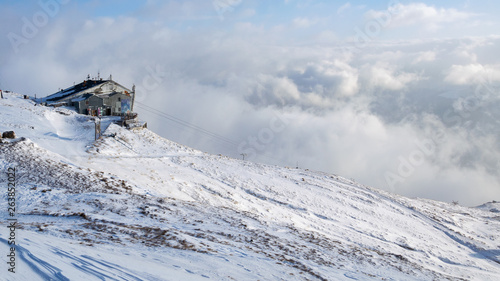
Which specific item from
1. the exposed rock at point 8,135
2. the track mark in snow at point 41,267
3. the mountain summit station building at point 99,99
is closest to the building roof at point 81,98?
the mountain summit station building at point 99,99

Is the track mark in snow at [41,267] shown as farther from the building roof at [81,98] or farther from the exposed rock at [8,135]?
the building roof at [81,98]

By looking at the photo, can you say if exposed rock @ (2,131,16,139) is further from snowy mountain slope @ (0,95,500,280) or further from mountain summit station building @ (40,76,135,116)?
mountain summit station building @ (40,76,135,116)

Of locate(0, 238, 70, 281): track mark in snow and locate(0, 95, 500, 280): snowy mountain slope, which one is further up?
locate(0, 95, 500, 280): snowy mountain slope

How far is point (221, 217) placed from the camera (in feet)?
53.8

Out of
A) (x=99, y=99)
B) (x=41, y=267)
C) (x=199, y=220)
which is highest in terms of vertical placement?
(x=99, y=99)

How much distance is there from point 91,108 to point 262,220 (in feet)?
144

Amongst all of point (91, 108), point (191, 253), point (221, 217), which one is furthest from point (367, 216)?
point (91, 108)

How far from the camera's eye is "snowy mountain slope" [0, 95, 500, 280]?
9852 millimetres

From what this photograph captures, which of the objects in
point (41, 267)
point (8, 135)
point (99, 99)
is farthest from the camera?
point (99, 99)

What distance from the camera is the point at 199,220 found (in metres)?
15.1

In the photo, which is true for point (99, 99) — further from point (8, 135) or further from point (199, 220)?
point (199, 220)

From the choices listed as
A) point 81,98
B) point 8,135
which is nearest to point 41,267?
point 8,135

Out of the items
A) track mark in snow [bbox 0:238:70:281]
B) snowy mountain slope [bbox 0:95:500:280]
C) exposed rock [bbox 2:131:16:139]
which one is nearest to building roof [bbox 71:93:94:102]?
snowy mountain slope [bbox 0:95:500:280]

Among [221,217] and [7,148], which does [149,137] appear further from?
[221,217]
